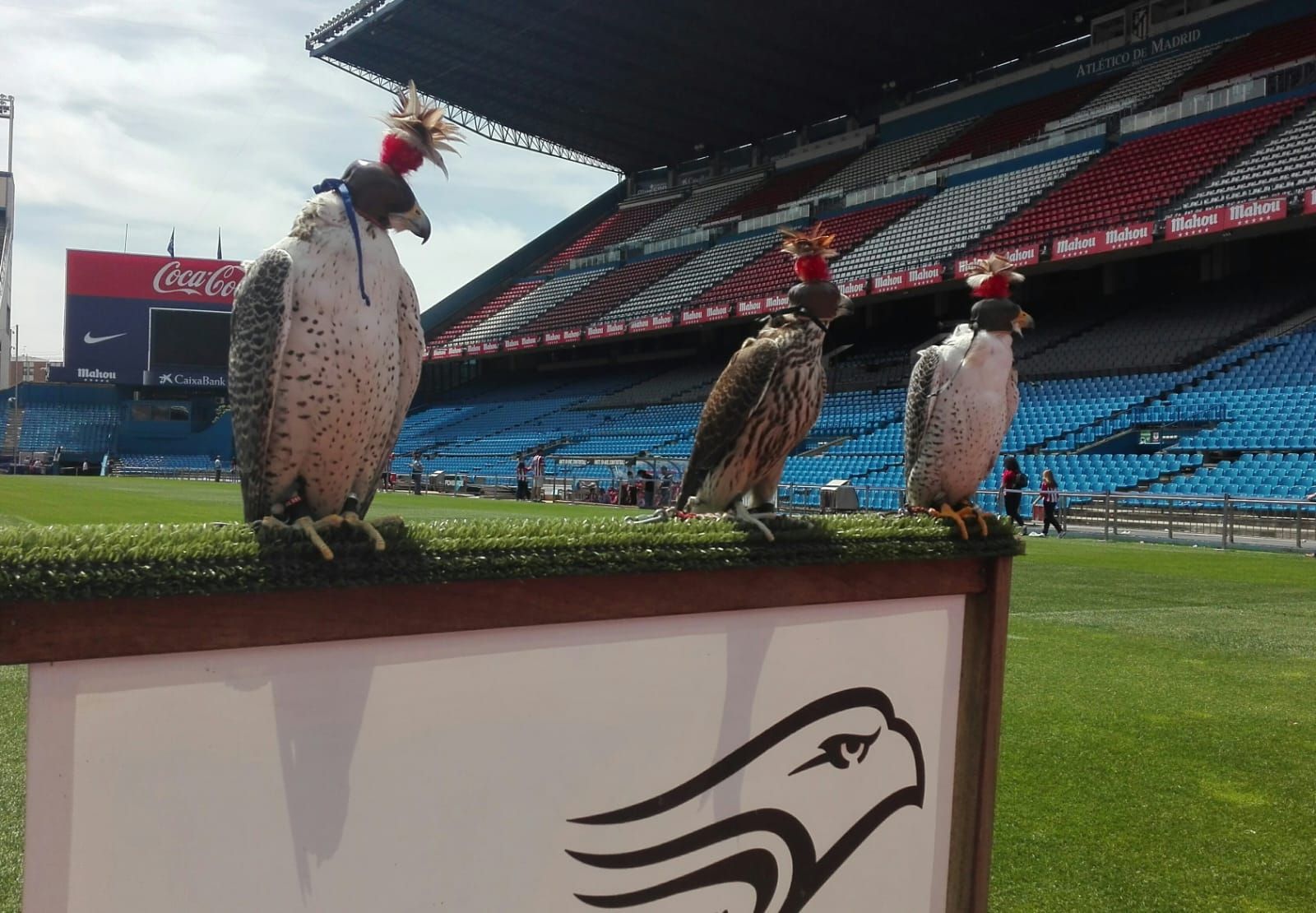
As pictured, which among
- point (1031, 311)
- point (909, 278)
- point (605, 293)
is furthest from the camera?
point (605, 293)

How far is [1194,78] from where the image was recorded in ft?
61.2

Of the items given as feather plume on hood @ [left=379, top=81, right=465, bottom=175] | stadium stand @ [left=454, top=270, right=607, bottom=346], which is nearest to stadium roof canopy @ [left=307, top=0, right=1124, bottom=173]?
stadium stand @ [left=454, top=270, right=607, bottom=346]

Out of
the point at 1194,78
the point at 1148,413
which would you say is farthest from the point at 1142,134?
the point at 1148,413

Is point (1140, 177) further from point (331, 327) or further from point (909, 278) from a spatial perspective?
point (331, 327)

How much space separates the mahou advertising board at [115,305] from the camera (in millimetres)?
31797

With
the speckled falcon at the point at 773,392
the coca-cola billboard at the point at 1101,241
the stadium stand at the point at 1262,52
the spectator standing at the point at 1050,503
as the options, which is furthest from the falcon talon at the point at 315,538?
the stadium stand at the point at 1262,52

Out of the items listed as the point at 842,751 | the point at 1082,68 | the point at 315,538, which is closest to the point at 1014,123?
the point at 1082,68

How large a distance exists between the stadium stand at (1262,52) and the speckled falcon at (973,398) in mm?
19084

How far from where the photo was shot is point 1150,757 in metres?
2.98

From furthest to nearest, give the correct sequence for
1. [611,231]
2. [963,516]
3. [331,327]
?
1. [611,231]
2. [963,516]
3. [331,327]

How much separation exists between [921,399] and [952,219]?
18480 millimetres

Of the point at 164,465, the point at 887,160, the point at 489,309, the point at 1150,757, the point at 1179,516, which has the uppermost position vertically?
the point at 887,160

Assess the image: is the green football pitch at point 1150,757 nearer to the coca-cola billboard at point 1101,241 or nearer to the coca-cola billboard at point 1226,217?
the coca-cola billboard at point 1226,217

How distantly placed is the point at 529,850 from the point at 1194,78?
22106 millimetres
